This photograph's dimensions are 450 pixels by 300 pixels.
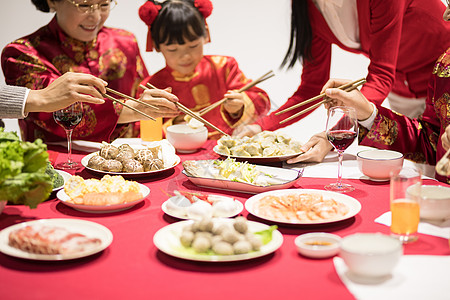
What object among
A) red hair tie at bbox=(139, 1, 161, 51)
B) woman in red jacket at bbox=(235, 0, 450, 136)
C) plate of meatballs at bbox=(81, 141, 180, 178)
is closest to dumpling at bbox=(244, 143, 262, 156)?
plate of meatballs at bbox=(81, 141, 180, 178)

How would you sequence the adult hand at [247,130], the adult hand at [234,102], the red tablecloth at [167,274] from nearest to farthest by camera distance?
the red tablecloth at [167,274], the adult hand at [247,130], the adult hand at [234,102]

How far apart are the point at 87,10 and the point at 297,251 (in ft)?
6.30

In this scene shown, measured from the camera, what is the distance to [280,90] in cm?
517

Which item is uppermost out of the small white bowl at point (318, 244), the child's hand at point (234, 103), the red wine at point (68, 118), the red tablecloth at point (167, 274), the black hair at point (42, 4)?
the black hair at point (42, 4)

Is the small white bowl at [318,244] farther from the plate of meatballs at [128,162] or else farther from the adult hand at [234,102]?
the adult hand at [234,102]

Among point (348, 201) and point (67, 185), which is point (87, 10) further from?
point (348, 201)

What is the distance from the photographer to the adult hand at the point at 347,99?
200cm

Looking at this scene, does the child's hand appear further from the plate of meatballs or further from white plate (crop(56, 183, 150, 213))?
white plate (crop(56, 183, 150, 213))

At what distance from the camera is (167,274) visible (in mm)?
1134

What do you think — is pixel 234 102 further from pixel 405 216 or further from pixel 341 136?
pixel 405 216

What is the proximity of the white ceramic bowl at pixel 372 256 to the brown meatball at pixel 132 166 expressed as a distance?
90cm

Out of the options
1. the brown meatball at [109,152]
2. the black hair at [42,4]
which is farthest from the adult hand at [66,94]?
the black hair at [42,4]

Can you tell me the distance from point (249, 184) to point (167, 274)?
563mm

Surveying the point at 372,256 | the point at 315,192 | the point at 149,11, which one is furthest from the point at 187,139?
the point at 372,256
